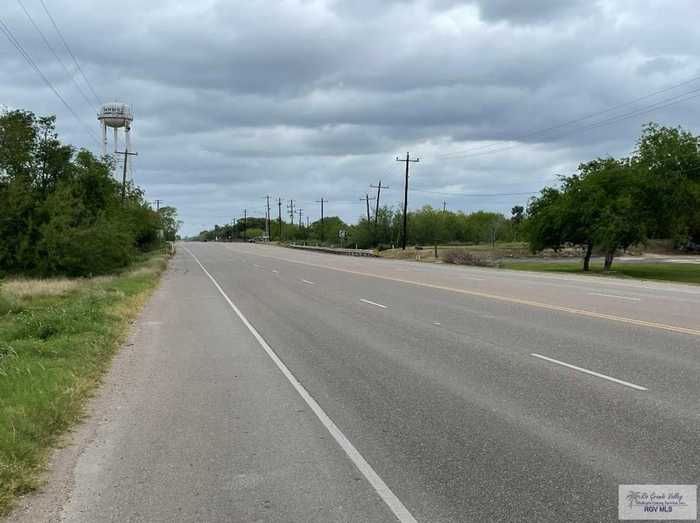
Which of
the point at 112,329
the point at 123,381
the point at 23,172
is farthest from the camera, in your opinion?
the point at 23,172

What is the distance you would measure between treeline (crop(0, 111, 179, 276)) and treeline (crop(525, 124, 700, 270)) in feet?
107

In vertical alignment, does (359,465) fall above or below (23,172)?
below

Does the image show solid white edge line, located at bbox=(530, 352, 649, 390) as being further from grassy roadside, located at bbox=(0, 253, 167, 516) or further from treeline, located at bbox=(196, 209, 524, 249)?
treeline, located at bbox=(196, 209, 524, 249)

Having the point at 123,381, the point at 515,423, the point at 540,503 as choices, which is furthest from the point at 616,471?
the point at 123,381

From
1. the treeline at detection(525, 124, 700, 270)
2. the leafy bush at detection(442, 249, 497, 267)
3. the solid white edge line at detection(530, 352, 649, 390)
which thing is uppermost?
the treeline at detection(525, 124, 700, 270)

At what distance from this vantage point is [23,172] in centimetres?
4366

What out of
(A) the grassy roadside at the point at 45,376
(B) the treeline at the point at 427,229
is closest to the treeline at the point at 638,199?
(A) the grassy roadside at the point at 45,376

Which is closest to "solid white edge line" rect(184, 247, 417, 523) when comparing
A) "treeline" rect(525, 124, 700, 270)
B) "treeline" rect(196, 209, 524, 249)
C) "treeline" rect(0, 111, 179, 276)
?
"treeline" rect(0, 111, 179, 276)

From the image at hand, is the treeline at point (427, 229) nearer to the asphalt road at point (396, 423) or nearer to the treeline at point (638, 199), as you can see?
the treeline at point (638, 199)

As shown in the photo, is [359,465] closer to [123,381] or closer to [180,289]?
[123,381]

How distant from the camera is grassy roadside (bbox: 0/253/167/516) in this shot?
5859 millimetres

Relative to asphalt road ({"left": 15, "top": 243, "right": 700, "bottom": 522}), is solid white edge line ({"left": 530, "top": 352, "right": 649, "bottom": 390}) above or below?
above

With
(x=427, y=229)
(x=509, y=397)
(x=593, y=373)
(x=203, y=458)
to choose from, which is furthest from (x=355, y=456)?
(x=427, y=229)

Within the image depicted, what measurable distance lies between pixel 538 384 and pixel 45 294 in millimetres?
24901
